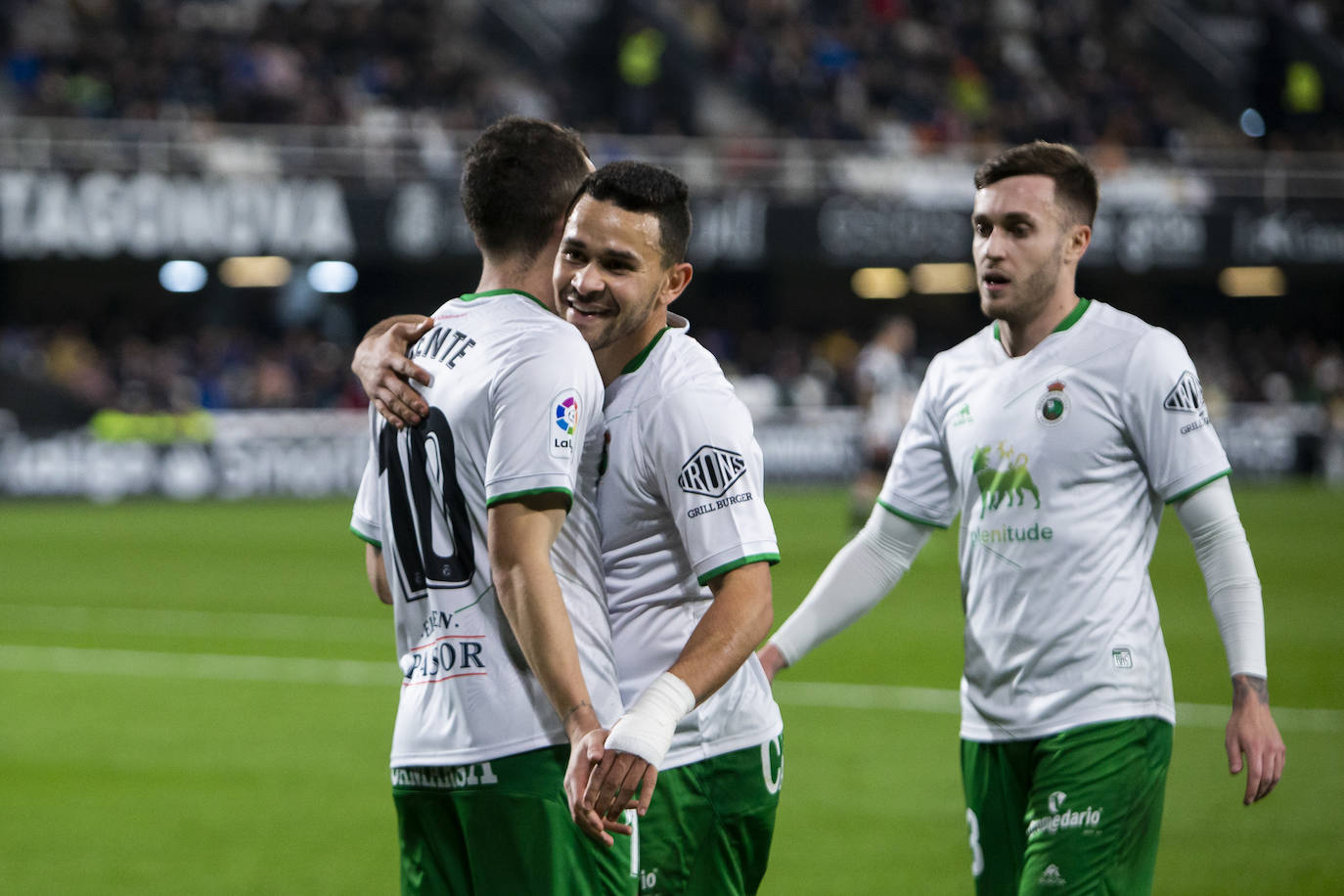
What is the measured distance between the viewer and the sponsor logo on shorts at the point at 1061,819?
3.71 meters

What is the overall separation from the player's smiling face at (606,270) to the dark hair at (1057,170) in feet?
3.72

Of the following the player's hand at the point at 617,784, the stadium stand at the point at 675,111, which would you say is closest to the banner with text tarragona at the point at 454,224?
the stadium stand at the point at 675,111

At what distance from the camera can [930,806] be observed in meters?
7.57

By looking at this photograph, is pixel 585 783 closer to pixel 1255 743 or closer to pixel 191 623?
pixel 1255 743

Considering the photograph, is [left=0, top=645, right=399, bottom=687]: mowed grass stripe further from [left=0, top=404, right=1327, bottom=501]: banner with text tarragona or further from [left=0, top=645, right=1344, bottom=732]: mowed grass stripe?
[left=0, top=404, right=1327, bottom=501]: banner with text tarragona

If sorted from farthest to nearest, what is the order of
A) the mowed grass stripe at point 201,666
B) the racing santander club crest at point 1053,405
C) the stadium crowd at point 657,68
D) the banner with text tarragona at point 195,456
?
the stadium crowd at point 657,68, the banner with text tarragona at point 195,456, the mowed grass stripe at point 201,666, the racing santander club crest at point 1053,405

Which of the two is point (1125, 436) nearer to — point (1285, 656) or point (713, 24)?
point (1285, 656)

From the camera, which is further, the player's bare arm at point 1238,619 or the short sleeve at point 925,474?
the short sleeve at point 925,474

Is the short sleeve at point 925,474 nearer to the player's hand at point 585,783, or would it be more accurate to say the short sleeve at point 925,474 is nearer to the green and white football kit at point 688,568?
the green and white football kit at point 688,568

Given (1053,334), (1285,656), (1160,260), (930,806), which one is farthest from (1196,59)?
(1053,334)

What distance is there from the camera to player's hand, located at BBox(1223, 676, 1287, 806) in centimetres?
361

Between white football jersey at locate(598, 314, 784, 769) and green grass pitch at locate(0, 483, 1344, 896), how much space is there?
117 inches

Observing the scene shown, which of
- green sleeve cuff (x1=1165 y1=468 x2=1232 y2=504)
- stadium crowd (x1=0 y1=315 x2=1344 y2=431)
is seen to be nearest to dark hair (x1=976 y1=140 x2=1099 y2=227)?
green sleeve cuff (x1=1165 y1=468 x2=1232 y2=504)

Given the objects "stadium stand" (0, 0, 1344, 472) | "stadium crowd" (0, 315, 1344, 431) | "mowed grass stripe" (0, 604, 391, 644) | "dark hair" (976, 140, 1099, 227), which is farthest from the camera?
"stadium stand" (0, 0, 1344, 472)
